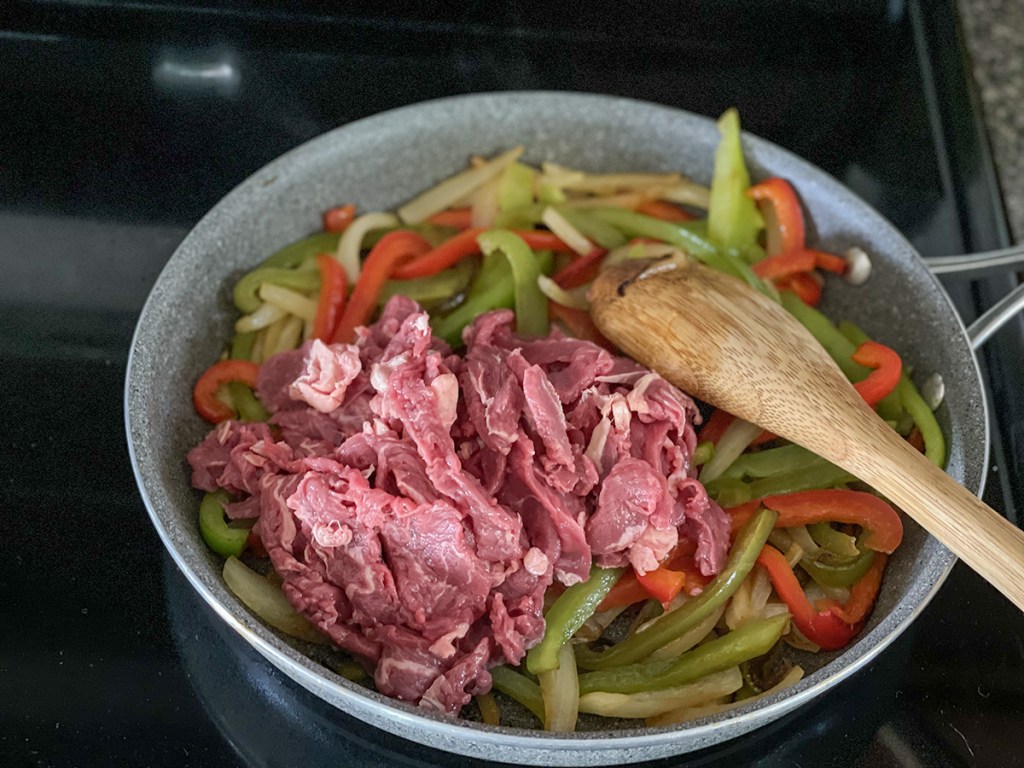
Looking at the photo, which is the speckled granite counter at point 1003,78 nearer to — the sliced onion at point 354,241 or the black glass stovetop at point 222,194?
the black glass stovetop at point 222,194

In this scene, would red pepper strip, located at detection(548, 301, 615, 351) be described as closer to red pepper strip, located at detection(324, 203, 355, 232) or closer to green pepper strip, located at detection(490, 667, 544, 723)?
red pepper strip, located at detection(324, 203, 355, 232)

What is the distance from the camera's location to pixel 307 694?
1.91 metres

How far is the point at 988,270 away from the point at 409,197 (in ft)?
4.52

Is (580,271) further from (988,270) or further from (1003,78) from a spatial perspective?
(1003,78)

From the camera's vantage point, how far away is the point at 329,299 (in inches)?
93.9

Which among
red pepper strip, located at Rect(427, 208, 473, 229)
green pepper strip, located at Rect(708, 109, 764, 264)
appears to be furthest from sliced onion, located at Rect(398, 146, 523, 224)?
green pepper strip, located at Rect(708, 109, 764, 264)

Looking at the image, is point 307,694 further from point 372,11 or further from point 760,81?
point 760,81

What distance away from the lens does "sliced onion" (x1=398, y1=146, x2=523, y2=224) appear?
2609mm

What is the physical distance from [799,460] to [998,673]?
0.53 meters

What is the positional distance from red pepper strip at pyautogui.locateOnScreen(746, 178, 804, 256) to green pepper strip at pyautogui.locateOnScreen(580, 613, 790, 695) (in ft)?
3.25

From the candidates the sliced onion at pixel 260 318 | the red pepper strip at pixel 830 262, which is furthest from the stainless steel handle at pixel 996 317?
the sliced onion at pixel 260 318

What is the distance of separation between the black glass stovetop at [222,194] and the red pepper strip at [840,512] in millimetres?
197

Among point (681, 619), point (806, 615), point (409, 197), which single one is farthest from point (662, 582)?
point (409, 197)

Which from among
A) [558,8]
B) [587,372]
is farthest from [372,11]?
[587,372]
